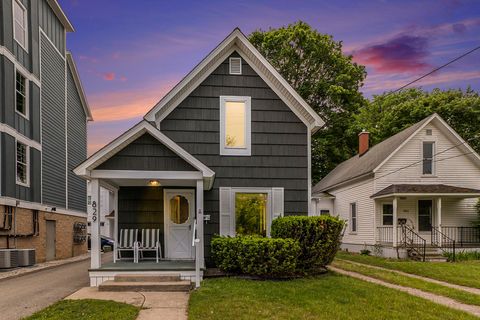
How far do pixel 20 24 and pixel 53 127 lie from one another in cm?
506

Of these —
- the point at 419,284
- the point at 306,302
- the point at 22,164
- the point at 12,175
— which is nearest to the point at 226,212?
the point at 306,302

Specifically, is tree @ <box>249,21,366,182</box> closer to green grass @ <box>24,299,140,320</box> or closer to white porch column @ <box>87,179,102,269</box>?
white porch column @ <box>87,179,102,269</box>

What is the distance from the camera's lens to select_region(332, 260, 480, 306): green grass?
26.2ft

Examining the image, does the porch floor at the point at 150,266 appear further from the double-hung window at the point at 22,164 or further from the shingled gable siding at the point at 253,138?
the double-hung window at the point at 22,164

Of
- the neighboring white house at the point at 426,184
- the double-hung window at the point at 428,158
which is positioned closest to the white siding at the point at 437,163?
the neighboring white house at the point at 426,184

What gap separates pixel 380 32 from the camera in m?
15.5

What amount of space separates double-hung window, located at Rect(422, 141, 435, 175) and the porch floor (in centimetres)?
1273

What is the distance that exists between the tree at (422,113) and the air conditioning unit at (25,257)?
73.4 ft

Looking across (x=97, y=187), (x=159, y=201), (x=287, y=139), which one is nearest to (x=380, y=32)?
(x=287, y=139)

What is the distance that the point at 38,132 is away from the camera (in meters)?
16.8

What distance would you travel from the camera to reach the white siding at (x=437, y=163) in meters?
17.5

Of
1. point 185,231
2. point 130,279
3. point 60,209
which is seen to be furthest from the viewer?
point 60,209

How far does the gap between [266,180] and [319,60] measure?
20549 mm

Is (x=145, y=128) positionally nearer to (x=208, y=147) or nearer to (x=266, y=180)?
(x=208, y=147)
